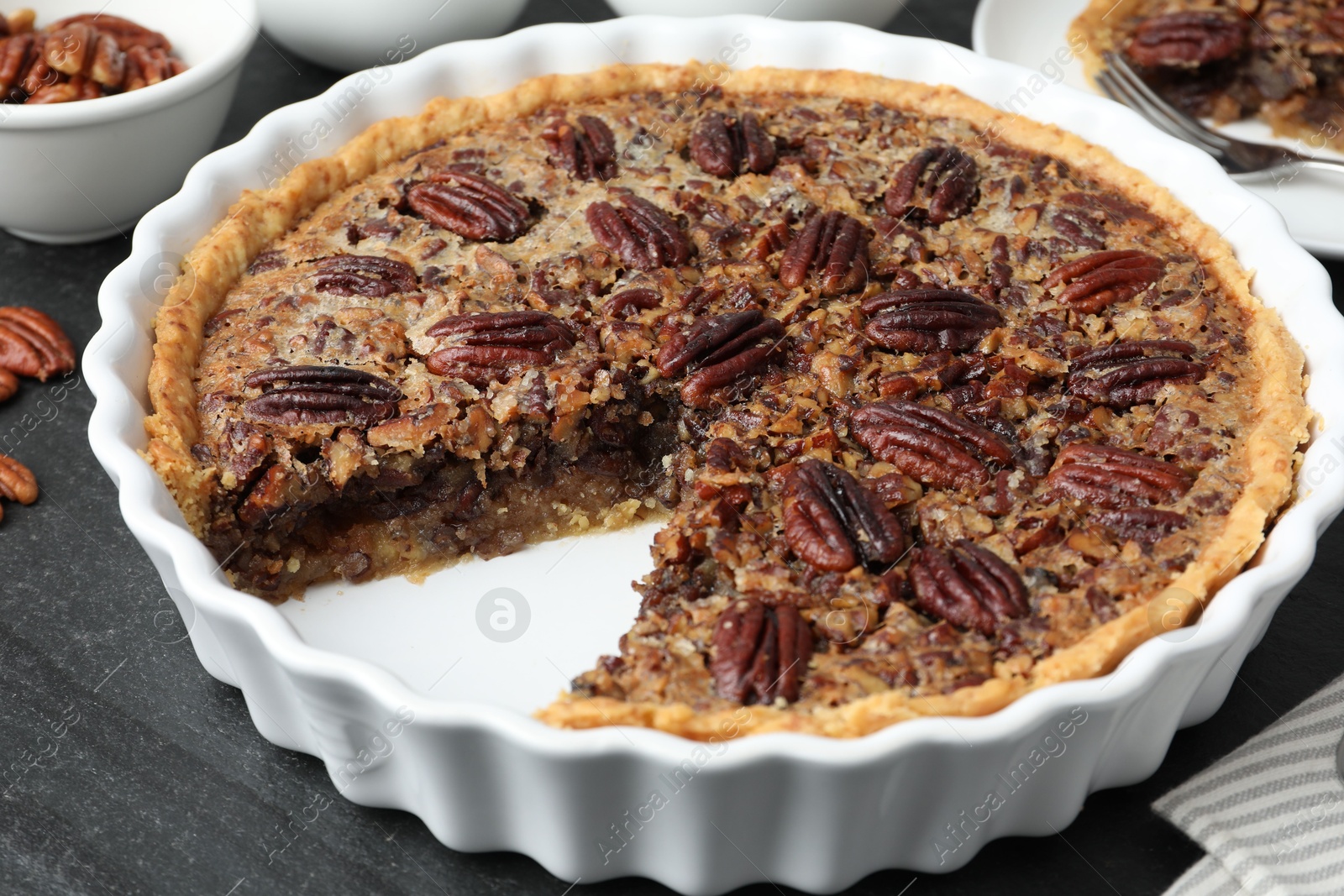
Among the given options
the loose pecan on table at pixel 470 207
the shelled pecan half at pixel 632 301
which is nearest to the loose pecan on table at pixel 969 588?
the shelled pecan half at pixel 632 301

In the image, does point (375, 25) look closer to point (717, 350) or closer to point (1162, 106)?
point (717, 350)

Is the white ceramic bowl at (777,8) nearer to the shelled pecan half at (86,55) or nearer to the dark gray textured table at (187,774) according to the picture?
the shelled pecan half at (86,55)

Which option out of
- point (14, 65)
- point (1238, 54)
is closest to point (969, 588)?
point (1238, 54)

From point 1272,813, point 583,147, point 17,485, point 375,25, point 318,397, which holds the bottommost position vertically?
point 17,485

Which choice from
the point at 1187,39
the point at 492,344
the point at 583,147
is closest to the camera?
the point at 492,344

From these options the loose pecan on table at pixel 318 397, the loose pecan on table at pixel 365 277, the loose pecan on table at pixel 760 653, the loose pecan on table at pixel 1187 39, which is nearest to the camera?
the loose pecan on table at pixel 760 653

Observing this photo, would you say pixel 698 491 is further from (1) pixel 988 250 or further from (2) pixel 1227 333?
(2) pixel 1227 333

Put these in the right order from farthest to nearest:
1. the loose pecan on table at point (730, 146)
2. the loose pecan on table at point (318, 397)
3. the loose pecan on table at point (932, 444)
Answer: the loose pecan on table at point (730, 146) < the loose pecan on table at point (318, 397) < the loose pecan on table at point (932, 444)
